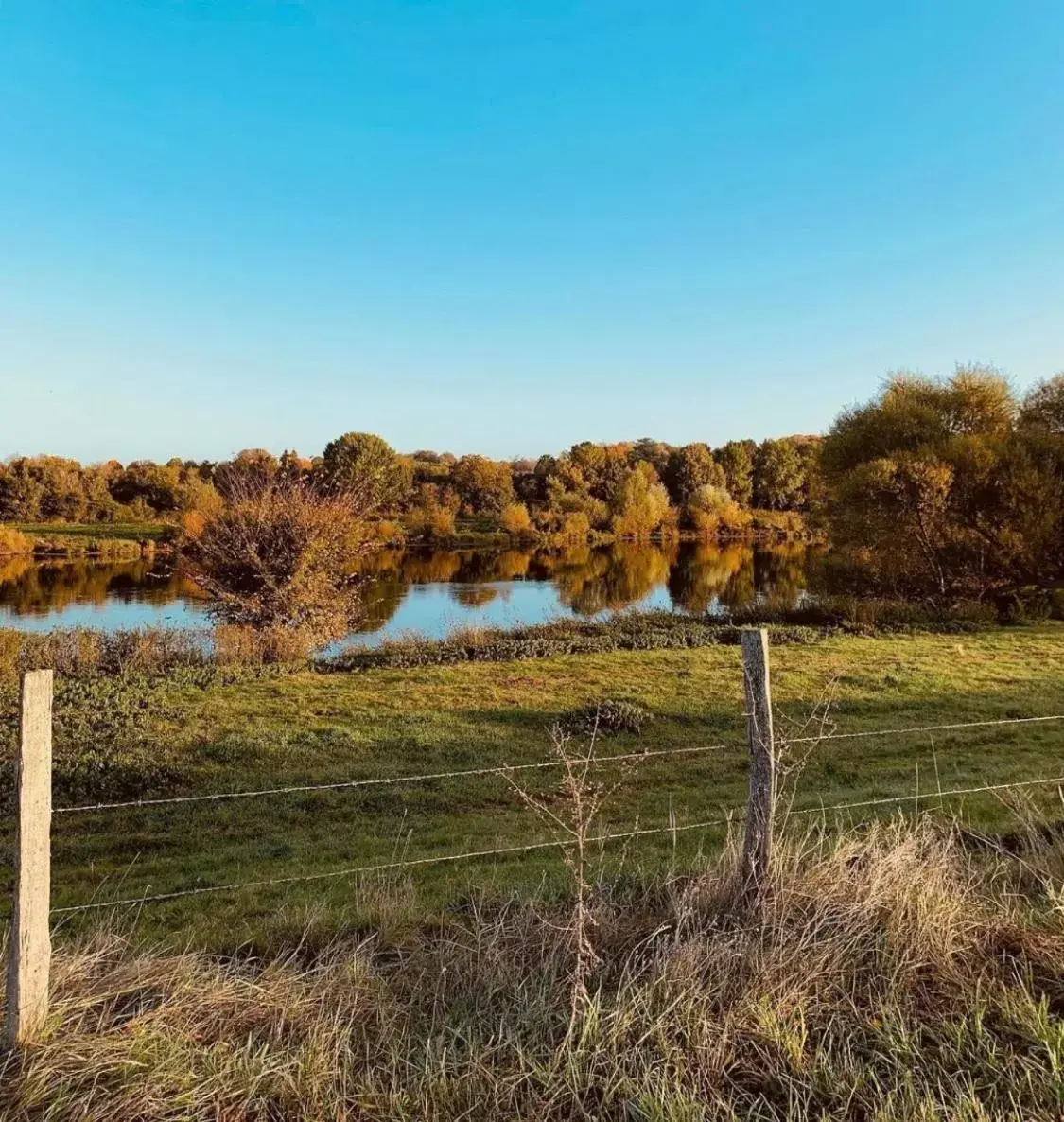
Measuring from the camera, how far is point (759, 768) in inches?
154

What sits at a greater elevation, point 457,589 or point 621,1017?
point 621,1017

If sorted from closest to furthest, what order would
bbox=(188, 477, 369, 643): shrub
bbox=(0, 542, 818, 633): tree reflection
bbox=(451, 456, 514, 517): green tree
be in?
bbox=(188, 477, 369, 643): shrub < bbox=(0, 542, 818, 633): tree reflection < bbox=(451, 456, 514, 517): green tree

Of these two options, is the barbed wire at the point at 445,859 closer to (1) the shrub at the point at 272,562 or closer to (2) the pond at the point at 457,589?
(1) the shrub at the point at 272,562

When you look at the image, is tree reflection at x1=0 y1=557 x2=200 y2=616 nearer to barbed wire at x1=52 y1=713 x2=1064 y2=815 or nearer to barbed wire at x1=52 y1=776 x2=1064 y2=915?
barbed wire at x1=52 y1=713 x2=1064 y2=815

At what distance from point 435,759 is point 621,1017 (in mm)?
6099

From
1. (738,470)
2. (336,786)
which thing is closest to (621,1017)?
(336,786)

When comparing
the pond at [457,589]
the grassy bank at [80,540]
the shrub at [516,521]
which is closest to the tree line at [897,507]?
the pond at [457,589]

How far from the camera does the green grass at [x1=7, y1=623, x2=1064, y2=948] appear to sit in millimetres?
5574

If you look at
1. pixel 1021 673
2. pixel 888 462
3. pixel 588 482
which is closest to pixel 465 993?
pixel 1021 673

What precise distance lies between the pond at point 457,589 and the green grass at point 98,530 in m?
7.03

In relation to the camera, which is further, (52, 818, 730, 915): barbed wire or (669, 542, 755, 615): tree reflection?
(669, 542, 755, 615): tree reflection

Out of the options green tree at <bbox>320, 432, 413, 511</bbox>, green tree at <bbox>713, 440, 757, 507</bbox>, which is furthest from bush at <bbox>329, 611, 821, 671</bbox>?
green tree at <bbox>713, 440, 757, 507</bbox>

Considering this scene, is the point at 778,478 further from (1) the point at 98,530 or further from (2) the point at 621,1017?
(2) the point at 621,1017

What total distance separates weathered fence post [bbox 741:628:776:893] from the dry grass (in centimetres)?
14
